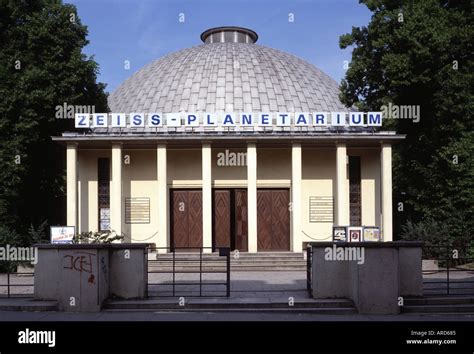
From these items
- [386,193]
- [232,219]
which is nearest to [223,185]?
[232,219]

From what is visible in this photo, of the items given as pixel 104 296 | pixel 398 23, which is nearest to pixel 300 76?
pixel 398 23

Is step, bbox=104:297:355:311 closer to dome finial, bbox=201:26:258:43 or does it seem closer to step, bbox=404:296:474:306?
step, bbox=404:296:474:306

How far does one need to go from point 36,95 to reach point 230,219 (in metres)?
11.6

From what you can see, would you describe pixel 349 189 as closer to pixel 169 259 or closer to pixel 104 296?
pixel 169 259

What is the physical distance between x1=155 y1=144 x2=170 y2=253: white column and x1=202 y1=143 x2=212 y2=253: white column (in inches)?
73.5

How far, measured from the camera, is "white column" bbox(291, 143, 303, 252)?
2283cm

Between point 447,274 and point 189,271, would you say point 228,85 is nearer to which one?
point 189,271

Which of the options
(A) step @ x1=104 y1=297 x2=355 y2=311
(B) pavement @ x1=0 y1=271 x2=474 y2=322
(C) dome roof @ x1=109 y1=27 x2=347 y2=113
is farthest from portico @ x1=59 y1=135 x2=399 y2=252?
(A) step @ x1=104 y1=297 x2=355 y2=311

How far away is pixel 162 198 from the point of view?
23203 millimetres

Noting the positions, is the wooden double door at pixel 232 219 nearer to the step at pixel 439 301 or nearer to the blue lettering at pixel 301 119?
the blue lettering at pixel 301 119

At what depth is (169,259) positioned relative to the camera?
70.0 ft

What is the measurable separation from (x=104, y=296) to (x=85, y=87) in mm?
18582
